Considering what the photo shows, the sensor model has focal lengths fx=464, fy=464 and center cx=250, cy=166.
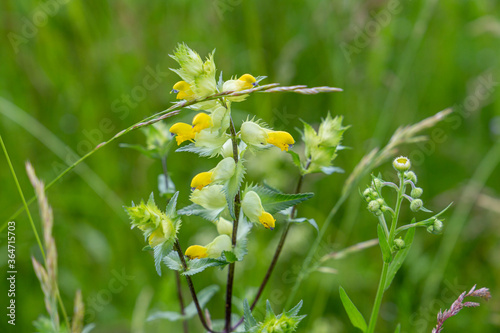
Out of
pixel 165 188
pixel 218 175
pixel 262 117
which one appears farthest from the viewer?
pixel 262 117

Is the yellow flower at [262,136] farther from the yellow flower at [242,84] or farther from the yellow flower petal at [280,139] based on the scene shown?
the yellow flower at [242,84]

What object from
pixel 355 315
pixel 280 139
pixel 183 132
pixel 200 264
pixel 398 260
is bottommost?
pixel 355 315

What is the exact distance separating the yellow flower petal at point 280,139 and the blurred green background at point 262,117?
1.45m

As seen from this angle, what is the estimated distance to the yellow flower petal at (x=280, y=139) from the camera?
51.5 inches

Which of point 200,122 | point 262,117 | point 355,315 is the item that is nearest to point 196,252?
point 200,122

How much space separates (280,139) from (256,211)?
214 mm

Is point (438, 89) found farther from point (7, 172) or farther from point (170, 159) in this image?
point (7, 172)

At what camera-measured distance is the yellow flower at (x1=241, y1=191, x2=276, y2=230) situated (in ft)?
4.23

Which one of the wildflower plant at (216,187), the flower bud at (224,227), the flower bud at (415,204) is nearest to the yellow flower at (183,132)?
the wildflower plant at (216,187)

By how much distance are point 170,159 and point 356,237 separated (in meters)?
1.40

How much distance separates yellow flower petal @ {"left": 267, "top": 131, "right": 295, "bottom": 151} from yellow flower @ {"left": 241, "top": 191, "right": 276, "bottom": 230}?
16 cm

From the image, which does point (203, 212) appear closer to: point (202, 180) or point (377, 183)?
point (202, 180)

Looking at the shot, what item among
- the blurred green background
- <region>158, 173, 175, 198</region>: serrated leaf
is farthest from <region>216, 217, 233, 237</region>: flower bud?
Answer: the blurred green background

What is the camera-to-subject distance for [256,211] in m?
1.29
